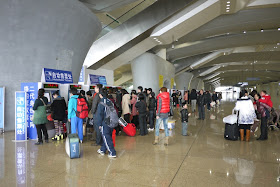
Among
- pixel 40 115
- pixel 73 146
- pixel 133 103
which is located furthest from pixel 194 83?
pixel 73 146

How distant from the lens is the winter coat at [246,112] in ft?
21.5

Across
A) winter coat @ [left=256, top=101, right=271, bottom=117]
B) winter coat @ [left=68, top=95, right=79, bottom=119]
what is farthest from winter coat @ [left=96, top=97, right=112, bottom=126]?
winter coat @ [left=256, top=101, right=271, bottom=117]

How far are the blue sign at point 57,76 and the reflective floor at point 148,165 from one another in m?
2.56

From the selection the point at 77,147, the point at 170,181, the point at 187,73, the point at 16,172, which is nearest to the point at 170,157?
the point at 170,181

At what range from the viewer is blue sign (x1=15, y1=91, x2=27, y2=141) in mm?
7051

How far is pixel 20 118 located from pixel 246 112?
6.76m

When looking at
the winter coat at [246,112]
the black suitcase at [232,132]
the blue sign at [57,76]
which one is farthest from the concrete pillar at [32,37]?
the winter coat at [246,112]

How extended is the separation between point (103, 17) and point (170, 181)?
46.6 feet

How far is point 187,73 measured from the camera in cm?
3556

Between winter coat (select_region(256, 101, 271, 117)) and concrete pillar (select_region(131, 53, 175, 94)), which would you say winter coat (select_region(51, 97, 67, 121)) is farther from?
concrete pillar (select_region(131, 53, 175, 94))

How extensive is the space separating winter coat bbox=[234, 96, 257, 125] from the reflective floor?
0.67m

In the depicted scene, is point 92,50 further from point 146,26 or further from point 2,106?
point 2,106

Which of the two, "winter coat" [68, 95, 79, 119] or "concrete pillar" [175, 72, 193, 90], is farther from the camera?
"concrete pillar" [175, 72, 193, 90]

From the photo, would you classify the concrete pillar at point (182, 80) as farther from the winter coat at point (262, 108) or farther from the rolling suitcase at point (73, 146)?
the rolling suitcase at point (73, 146)
